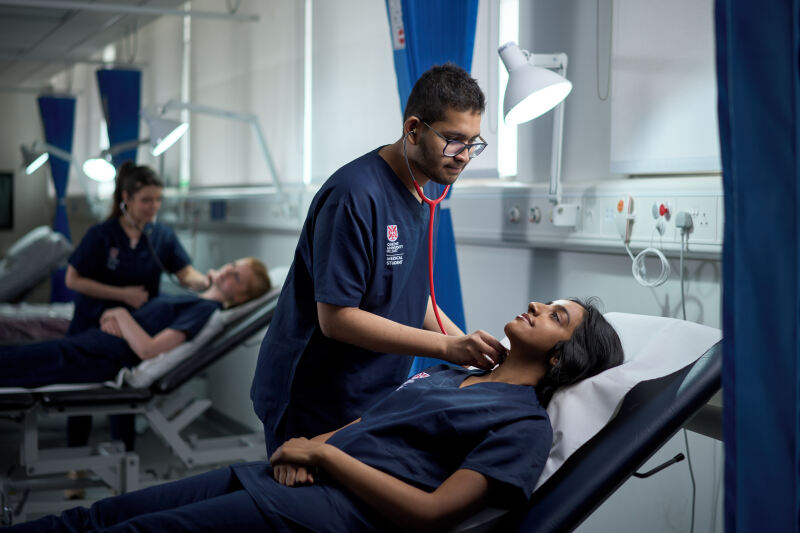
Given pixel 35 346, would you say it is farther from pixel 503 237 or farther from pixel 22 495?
pixel 503 237

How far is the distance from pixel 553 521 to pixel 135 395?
206 centimetres

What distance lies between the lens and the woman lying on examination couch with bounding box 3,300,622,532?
1382 mm

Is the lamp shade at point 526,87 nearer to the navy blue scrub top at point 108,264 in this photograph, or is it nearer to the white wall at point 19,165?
the navy blue scrub top at point 108,264

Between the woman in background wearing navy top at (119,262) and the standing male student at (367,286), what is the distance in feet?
6.43

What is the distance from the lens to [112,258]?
357cm

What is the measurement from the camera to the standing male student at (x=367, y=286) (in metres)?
1.56

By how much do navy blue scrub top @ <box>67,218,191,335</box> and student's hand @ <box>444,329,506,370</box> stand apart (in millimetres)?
2492

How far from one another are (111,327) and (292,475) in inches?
82.7

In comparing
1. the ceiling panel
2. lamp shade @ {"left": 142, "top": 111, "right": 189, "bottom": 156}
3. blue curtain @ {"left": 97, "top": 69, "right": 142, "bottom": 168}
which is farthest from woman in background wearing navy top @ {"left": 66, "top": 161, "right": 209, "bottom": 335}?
blue curtain @ {"left": 97, "top": 69, "right": 142, "bottom": 168}

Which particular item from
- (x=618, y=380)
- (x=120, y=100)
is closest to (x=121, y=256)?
(x=618, y=380)

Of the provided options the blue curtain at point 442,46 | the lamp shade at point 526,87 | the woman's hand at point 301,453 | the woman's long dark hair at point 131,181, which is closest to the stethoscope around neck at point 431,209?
the lamp shade at point 526,87

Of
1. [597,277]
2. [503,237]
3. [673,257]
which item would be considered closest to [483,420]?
[673,257]

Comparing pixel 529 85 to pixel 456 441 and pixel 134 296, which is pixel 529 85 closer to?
pixel 456 441

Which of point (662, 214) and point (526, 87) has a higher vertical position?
point (526, 87)
